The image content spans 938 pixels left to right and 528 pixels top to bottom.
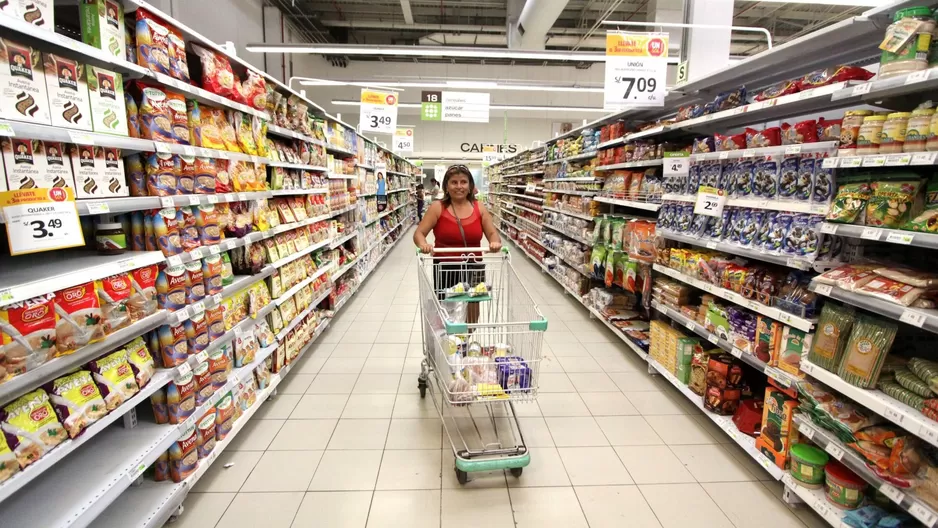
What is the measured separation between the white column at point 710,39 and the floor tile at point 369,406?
430 centimetres

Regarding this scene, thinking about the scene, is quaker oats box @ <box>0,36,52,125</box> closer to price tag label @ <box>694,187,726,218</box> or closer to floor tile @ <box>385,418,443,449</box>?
floor tile @ <box>385,418,443,449</box>

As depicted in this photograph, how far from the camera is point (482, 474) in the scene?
2611mm

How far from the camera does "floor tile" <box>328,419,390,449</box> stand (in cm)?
287

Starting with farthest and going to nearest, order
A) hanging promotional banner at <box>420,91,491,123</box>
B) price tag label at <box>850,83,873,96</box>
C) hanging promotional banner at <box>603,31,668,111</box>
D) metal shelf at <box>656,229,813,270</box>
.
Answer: hanging promotional banner at <box>420,91,491,123</box> → hanging promotional banner at <box>603,31,668,111</box> → metal shelf at <box>656,229,813,270</box> → price tag label at <box>850,83,873,96</box>

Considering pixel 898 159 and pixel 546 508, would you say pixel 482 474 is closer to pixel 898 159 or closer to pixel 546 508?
pixel 546 508

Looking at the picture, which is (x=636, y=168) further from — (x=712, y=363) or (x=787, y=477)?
(x=787, y=477)

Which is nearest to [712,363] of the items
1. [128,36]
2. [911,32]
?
[911,32]

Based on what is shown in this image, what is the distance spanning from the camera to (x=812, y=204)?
2.31 metres

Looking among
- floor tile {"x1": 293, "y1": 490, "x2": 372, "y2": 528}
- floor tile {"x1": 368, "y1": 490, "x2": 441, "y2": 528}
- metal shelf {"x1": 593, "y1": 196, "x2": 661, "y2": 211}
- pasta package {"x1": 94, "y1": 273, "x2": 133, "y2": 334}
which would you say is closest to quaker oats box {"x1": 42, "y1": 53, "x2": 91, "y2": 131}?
pasta package {"x1": 94, "y1": 273, "x2": 133, "y2": 334}

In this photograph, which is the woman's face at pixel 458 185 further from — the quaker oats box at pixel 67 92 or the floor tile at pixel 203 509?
the floor tile at pixel 203 509

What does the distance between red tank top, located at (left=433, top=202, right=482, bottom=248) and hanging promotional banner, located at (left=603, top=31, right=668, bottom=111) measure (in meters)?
1.86

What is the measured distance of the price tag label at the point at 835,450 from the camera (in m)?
2.05

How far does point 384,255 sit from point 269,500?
27.0ft

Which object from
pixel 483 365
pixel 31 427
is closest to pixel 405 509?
pixel 483 365
